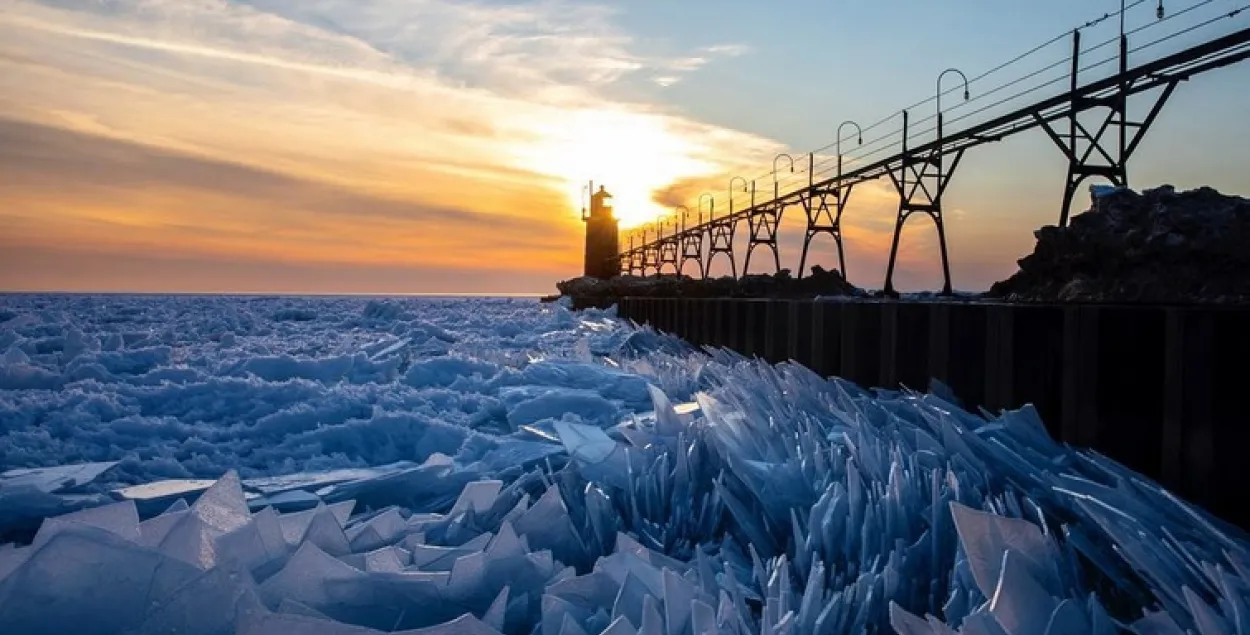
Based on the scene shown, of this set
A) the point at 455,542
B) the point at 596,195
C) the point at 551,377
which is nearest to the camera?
the point at 455,542

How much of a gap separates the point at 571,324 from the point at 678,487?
1635cm

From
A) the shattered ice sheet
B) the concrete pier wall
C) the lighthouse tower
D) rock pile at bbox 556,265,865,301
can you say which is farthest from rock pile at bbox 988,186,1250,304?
the lighthouse tower

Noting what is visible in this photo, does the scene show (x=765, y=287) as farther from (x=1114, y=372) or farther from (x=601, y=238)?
(x=601, y=238)

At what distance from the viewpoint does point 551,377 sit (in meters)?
6.65

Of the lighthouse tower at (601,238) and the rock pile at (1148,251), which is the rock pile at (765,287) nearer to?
the rock pile at (1148,251)

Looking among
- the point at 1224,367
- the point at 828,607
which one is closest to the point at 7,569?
the point at 828,607

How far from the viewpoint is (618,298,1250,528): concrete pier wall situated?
3.11 meters

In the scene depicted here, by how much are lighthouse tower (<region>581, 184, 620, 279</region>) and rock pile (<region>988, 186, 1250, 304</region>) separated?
5444 cm

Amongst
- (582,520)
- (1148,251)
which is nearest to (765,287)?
(1148,251)

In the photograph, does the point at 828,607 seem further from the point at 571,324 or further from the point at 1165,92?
the point at 571,324

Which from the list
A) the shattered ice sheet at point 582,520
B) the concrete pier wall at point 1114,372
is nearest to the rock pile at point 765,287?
the concrete pier wall at point 1114,372

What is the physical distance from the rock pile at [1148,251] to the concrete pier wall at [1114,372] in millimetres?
3280

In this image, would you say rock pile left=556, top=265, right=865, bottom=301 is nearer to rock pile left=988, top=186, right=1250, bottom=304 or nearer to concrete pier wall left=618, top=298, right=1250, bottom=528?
rock pile left=988, top=186, right=1250, bottom=304

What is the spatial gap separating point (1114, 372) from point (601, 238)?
60.7m
